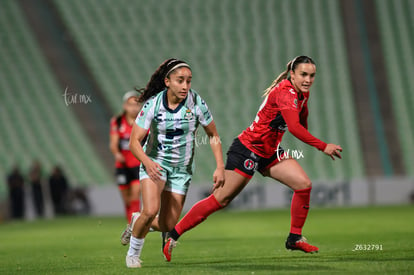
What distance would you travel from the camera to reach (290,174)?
711 centimetres

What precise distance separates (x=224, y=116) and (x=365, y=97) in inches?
170

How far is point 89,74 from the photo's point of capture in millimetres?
21828

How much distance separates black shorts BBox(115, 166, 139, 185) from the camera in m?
Result: 10.6

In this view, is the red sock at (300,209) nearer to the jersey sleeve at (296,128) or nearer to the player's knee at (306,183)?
the player's knee at (306,183)

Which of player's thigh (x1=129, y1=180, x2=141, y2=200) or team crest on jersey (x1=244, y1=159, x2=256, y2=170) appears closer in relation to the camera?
team crest on jersey (x1=244, y1=159, x2=256, y2=170)

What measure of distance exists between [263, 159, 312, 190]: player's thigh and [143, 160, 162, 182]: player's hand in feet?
4.55

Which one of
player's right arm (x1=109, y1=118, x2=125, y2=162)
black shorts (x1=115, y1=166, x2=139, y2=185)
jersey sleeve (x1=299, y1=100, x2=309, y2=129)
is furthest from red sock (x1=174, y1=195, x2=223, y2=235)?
player's right arm (x1=109, y1=118, x2=125, y2=162)

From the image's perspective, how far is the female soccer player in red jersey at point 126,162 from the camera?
10.5 meters

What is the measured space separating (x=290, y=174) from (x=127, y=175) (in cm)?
403

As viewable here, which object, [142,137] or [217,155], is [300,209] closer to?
[217,155]

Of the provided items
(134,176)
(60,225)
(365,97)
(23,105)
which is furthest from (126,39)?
(134,176)

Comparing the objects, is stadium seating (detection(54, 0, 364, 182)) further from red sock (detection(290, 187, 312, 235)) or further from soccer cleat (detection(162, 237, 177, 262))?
soccer cleat (detection(162, 237, 177, 262))

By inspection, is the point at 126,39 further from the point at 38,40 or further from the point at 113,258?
the point at 113,258

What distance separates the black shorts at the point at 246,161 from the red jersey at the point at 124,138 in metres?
3.54
